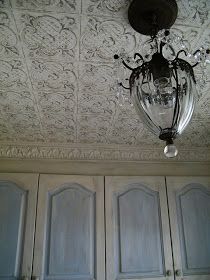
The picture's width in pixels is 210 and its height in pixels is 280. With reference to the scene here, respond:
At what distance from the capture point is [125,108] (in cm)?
130

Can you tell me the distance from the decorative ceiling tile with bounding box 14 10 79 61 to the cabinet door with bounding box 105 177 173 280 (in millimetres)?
956

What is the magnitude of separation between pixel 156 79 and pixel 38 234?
48.7 inches

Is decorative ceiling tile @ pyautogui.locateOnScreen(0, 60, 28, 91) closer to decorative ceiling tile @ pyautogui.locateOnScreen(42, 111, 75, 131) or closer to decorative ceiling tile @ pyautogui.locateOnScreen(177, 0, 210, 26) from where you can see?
decorative ceiling tile @ pyautogui.locateOnScreen(42, 111, 75, 131)

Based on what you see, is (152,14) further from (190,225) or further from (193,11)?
(190,225)

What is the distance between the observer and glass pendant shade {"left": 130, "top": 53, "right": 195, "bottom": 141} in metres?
0.59

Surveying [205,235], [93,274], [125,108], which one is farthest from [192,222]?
[125,108]

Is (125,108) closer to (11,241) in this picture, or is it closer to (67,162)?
(67,162)

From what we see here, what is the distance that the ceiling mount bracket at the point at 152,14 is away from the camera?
0.71 m

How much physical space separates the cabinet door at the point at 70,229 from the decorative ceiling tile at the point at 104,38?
0.91 m

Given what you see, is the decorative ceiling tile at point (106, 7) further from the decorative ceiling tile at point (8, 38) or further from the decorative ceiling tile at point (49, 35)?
the decorative ceiling tile at point (8, 38)

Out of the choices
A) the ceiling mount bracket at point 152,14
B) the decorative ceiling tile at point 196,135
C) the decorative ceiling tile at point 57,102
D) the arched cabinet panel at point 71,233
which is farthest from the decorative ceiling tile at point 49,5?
the arched cabinet panel at point 71,233

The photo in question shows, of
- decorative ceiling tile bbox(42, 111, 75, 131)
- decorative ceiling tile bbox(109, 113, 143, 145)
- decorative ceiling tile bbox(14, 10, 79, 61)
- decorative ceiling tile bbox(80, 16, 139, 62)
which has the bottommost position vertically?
decorative ceiling tile bbox(109, 113, 143, 145)

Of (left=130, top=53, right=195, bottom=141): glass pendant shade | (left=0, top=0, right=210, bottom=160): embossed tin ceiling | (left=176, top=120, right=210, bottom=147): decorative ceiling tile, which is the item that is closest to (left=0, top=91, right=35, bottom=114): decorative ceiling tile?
(left=0, top=0, right=210, bottom=160): embossed tin ceiling

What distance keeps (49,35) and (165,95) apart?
1.61 feet
